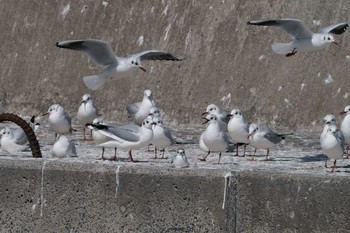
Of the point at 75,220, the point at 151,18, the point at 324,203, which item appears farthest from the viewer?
the point at 151,18

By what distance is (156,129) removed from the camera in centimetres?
1285

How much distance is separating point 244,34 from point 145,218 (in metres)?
8.12

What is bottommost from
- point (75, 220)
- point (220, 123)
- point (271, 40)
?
point (75, 220)

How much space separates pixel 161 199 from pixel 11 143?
11.8 feet

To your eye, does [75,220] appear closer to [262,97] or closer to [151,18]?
[262,97]

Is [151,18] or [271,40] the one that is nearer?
[271,40]

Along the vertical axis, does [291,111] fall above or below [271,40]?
below

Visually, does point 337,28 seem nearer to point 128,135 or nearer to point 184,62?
point 128,135

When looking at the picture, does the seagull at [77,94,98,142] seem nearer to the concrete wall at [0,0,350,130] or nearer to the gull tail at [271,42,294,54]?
the gull tail at [271,42,294,54]

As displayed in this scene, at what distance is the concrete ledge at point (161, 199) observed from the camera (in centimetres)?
992

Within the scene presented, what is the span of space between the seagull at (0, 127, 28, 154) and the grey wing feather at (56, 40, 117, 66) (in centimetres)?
122

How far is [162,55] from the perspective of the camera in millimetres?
14570

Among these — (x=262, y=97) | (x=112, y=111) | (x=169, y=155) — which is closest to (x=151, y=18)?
(x=112, y=111)

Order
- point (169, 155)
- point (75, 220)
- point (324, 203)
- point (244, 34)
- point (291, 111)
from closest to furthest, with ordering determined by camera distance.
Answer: point (324, 203) < point (75, 220) < point (169, 155) < point (291, 111) < point (244, 34)
